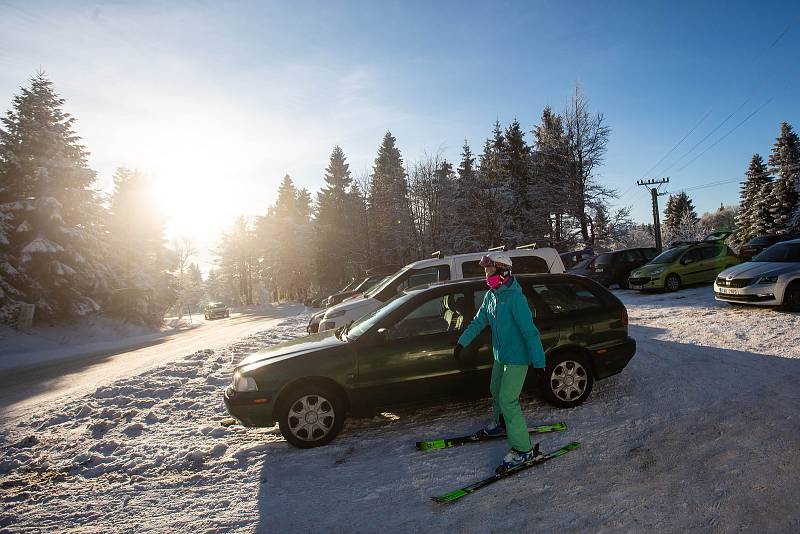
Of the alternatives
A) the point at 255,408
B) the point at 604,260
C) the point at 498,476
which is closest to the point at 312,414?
the point at 255,408

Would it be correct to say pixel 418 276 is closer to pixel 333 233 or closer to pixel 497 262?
pixel 497 262

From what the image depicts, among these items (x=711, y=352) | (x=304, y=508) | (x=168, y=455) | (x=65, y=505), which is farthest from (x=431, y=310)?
(x=711, y=352)

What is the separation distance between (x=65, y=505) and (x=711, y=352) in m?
8.85

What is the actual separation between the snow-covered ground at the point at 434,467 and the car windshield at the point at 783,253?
184 inches

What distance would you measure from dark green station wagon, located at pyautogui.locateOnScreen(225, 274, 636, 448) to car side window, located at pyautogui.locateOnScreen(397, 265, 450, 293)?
12.8 feet

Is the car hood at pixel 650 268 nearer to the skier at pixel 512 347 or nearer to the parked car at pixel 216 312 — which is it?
the skier at pixel 512 347

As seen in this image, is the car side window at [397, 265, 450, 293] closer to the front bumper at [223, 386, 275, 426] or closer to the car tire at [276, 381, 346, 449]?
the car tire at [276, 381, 346, 449]

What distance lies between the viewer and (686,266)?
606 inches

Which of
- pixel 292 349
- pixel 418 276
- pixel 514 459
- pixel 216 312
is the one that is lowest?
pixel 514 459

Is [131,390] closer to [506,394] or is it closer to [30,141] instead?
[506,394]

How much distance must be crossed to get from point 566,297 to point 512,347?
205 cm

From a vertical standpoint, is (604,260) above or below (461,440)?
above

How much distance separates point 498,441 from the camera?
4.48 m

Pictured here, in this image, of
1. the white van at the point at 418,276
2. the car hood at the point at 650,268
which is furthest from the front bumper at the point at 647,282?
the white van at the point at 418,276
